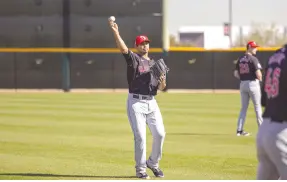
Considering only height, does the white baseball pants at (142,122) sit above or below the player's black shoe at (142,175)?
above

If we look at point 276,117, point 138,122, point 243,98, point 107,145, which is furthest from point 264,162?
point 243,98

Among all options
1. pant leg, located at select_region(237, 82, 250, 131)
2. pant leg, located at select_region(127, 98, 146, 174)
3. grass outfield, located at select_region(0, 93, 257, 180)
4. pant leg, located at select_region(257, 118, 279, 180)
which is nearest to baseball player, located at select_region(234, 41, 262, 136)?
pant leg, located at select_region(237, 82, 250, 131)

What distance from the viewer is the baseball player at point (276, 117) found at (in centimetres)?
510

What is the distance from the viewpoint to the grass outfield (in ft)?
30.0

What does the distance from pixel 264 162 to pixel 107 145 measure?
276 inches

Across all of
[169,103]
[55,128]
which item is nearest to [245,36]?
[169,103]

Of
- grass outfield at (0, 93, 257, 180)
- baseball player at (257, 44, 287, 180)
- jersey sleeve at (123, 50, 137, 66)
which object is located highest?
jersey sleeve at (123, 50, 137, 66)

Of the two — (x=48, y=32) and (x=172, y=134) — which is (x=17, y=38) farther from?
Result: (x=172, y=134)

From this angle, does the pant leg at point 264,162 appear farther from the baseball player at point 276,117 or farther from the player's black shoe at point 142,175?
the player's black shoe at point 142,175

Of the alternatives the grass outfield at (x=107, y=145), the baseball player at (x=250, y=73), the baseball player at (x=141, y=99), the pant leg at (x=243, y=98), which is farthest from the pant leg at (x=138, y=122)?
the pant leg at (x=243, y=98)

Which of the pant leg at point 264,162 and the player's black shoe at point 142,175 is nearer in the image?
the pant leg at point 264,162

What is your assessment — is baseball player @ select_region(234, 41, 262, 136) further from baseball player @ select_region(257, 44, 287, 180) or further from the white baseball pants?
baseball player @ select_region(257, 44, 287, 180)

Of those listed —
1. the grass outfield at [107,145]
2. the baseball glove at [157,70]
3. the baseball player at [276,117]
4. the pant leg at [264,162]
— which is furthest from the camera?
the grass outfield at [107,145]

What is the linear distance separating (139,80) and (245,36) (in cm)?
9838
